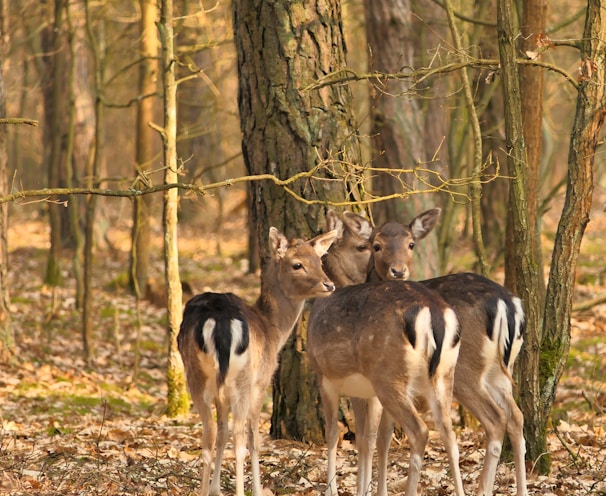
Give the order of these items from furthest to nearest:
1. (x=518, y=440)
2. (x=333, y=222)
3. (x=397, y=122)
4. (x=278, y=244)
Answer: (x=397, y=122), (x=333, y=222), (x=278, y=244), (x=518, y=440)

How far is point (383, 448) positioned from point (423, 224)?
221cm

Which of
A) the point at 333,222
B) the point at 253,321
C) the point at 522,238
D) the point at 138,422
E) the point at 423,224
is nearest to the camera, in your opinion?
the point at 253,321

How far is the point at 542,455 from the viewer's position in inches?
275

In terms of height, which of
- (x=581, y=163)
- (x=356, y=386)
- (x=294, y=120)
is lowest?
(x=356, y=386)

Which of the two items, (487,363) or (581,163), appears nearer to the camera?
(487,363)

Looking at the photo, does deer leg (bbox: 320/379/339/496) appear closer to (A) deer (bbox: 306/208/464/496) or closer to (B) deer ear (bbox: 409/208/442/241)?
(A) deer (bbox: 306/208/464/496)

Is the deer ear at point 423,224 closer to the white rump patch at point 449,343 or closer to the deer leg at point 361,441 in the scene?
the deer leg at point 361,441

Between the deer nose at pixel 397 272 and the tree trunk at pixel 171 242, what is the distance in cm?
310

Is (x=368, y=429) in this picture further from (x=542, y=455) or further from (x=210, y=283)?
(x=210, y=283)

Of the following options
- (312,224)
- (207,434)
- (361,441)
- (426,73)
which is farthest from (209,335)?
(426,73)

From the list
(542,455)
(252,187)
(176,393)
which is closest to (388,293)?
(542,455)

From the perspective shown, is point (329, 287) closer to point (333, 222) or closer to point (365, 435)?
point (333, 222)

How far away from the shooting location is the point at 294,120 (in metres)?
7.95

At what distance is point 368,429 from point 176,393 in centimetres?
364
